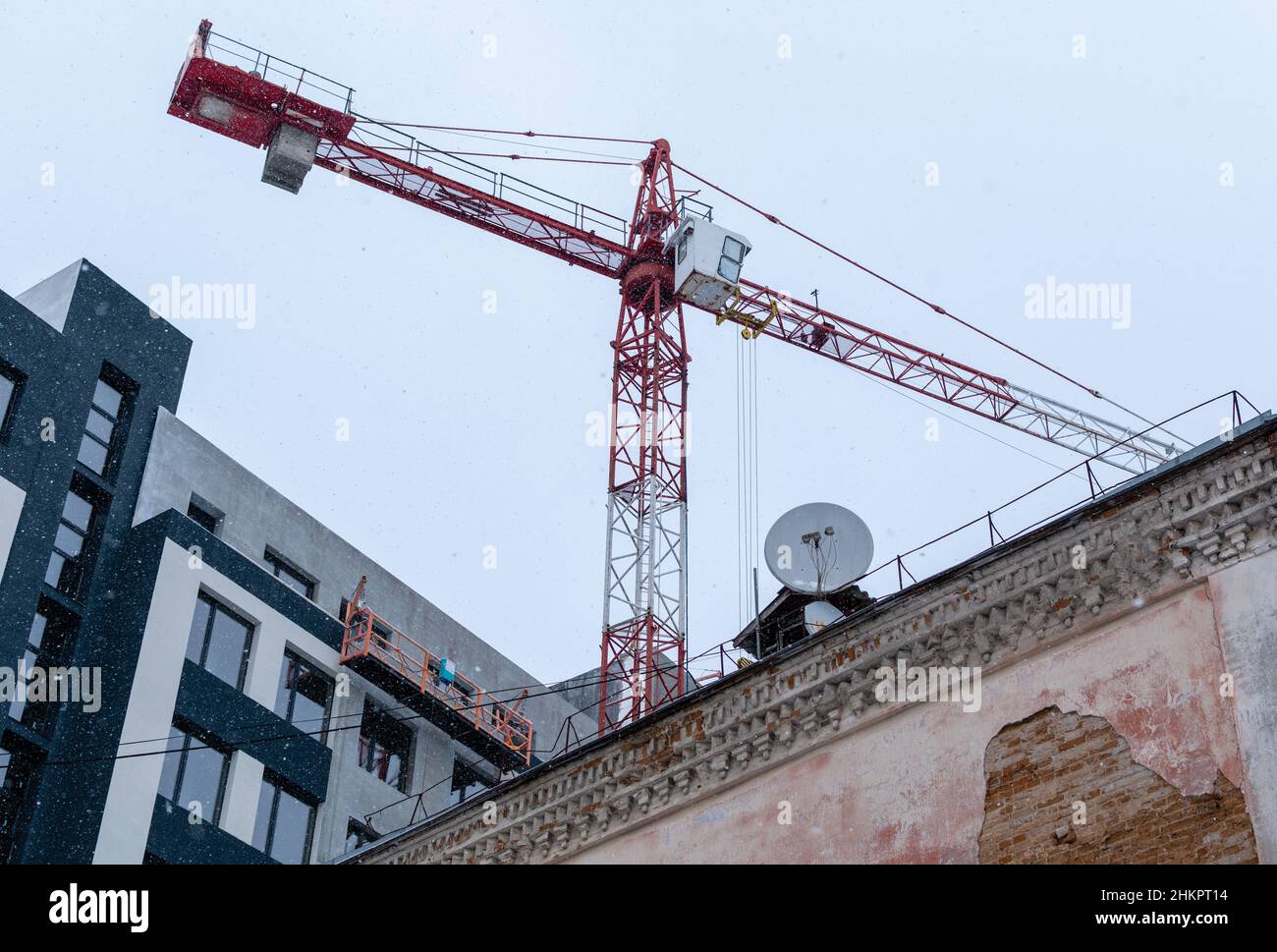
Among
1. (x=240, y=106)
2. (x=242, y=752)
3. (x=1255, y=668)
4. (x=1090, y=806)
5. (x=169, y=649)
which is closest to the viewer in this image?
(x=1255, y=668)

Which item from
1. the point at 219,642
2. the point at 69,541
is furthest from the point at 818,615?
the point at 69,541

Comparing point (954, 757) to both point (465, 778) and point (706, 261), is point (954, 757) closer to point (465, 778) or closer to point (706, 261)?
point (465, 778)

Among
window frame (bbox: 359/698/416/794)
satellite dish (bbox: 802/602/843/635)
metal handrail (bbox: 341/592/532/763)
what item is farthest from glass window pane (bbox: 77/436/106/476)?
satellite dish (bbox: 802/602/843/635)

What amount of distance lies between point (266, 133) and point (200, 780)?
69.0 ft

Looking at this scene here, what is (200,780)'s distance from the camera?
124 feet

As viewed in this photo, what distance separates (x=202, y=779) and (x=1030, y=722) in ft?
85.8

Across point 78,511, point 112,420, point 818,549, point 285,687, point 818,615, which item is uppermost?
point 112,420

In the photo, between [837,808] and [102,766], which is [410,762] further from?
[837,808]

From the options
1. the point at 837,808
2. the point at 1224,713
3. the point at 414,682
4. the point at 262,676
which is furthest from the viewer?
the point at 414,682

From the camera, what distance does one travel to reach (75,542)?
39062 millimetres

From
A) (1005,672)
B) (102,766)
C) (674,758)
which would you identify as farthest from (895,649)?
(102,766)

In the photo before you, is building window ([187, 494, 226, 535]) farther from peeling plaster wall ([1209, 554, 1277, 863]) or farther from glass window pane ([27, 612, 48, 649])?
peeling plaster wall ([1209, 554, 1277, 863])

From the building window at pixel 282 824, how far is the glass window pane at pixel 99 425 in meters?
8.94
